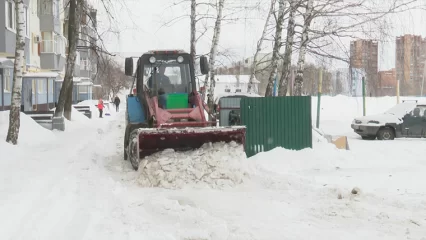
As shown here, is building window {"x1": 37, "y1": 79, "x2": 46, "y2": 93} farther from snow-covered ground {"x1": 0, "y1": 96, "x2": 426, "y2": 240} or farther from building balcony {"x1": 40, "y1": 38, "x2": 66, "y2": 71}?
snow-covered ground {"x1": 0, "y1": 96, "x2": 426, "y2": 240}

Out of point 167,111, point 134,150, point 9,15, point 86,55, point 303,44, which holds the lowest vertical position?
point 134,150

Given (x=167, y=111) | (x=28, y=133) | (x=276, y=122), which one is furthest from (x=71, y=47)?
(x=276, y=122)

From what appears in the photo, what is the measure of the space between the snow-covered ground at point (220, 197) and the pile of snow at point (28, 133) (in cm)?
196

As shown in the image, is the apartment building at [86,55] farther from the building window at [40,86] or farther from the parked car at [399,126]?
the parked car at [399,126]

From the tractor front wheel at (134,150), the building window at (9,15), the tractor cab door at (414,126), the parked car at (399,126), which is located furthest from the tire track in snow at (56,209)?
the tractor cab door at (414,126)

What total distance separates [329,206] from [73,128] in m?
15.6

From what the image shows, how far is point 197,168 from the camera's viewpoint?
8.43m

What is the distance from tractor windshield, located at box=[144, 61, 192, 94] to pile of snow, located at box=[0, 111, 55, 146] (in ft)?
16.1

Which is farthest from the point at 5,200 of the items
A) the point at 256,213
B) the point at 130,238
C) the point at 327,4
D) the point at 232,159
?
the point at 327,4

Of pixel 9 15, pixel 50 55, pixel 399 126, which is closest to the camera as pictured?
pixel 399 126

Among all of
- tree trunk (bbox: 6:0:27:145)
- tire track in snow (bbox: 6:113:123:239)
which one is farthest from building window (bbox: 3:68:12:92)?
tire track in snow (bbox: 6:113:123:239)

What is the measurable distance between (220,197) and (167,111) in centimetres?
294

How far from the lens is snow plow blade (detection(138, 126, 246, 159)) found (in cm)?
853

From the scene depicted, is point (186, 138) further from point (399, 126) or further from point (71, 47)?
point (71, 47)
